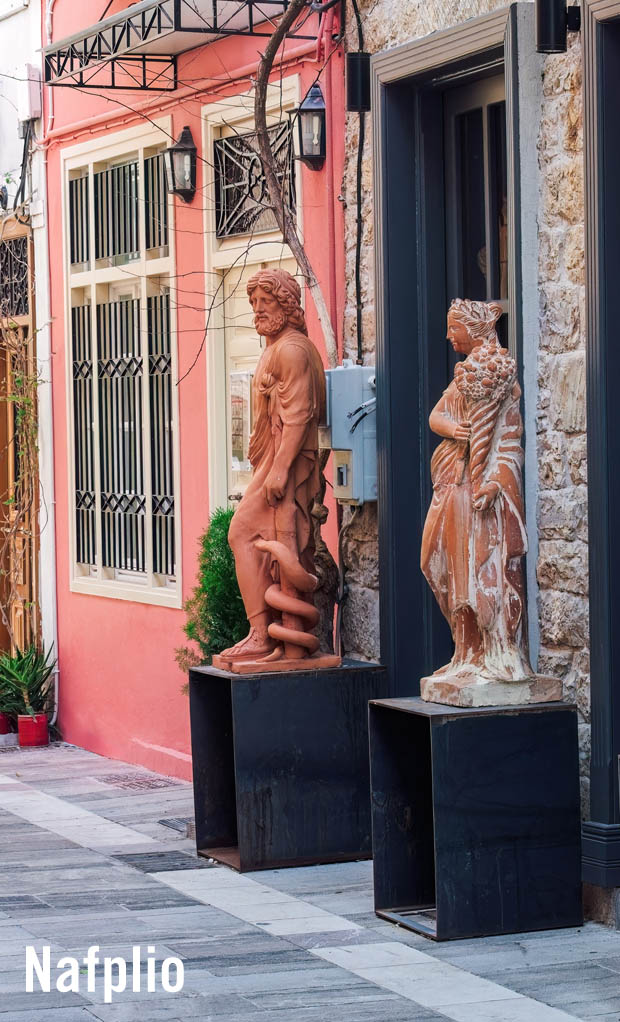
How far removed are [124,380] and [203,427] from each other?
1244 mm

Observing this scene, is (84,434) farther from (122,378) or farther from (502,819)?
(502,819)

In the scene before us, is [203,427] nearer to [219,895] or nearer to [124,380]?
[124,380]

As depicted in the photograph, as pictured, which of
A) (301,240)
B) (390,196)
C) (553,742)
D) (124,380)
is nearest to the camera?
(553,742)

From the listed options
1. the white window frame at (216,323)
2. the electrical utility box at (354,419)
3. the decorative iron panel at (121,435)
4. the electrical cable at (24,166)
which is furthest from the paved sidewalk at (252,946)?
the electrical cable at (24,166)

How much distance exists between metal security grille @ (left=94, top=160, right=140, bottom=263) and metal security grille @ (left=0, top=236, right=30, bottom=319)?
132 centimetres

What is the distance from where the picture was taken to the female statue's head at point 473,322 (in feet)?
22.5

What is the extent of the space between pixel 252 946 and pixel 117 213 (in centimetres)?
597

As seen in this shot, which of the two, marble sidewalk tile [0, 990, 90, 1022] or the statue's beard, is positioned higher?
the statue's beard

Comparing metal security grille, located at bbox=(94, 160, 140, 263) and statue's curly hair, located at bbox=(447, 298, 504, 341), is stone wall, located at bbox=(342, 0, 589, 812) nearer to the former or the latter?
statue's curly hair, located at bbox=(447, 298, 504, 341)

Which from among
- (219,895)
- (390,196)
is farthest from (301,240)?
(219,895)

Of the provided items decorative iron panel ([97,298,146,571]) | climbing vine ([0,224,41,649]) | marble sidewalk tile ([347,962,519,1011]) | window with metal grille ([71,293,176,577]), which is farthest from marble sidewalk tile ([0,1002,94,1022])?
climbing vine ([0,224,41,649])

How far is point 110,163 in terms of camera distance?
11.6 meters

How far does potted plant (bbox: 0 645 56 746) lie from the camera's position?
12.3 meters

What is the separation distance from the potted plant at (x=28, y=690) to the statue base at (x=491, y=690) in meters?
5.90
